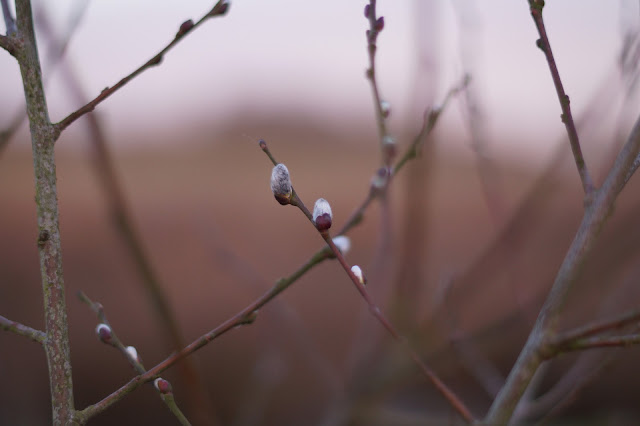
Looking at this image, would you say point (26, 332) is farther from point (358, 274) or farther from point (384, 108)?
point (384, 108)

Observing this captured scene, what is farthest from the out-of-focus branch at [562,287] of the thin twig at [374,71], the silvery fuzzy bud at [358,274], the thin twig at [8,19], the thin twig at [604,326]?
the thin twig at [8,19]

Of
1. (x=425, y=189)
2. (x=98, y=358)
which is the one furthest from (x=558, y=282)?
(x=98, y=358)

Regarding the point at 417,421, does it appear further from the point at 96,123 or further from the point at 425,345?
the point at 96,123

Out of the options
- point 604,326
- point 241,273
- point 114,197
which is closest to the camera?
point 604,326

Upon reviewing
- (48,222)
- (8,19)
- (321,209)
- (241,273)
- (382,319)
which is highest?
(8,19)

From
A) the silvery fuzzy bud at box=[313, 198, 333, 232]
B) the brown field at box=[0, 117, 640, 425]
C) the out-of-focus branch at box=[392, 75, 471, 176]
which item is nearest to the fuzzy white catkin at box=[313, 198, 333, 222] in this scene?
the silvery fuzzy bud at box=[313, 198, 333, 232]

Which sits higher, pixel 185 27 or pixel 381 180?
pixel 185 27

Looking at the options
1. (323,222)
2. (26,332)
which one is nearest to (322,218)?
(323,222)
